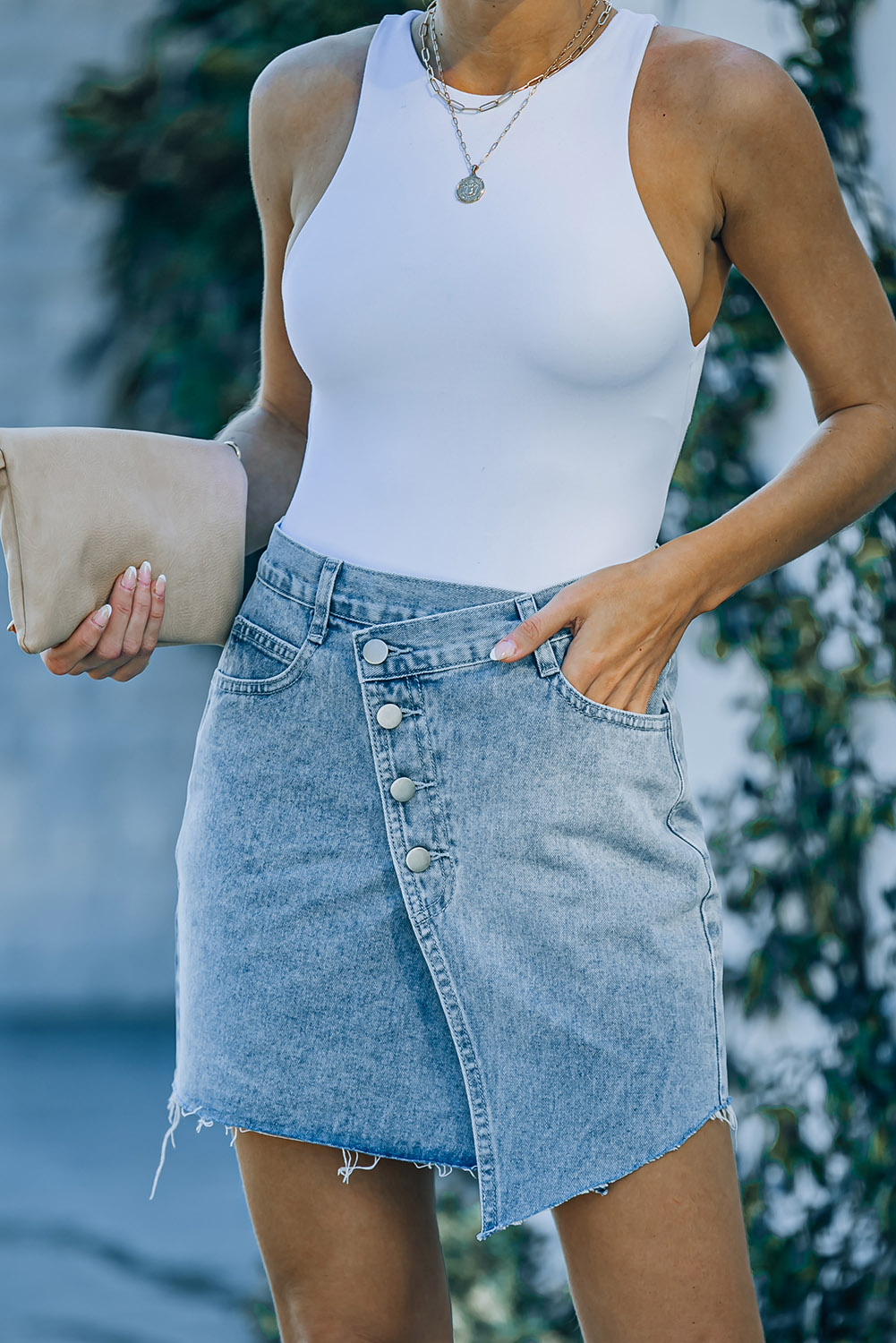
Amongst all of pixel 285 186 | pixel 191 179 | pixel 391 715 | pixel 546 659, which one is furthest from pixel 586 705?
pixel 191 179

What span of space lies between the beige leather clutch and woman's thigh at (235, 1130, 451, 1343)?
49 cm

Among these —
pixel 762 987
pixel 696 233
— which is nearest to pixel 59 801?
pixel 762 987

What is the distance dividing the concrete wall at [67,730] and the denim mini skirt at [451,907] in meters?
3.21

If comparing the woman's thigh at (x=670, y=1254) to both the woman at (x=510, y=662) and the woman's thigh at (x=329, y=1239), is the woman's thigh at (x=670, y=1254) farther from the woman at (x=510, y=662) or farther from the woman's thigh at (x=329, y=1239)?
the woman's thigh at (x=329, y=1239)

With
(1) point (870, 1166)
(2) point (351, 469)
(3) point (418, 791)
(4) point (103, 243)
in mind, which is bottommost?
(1) point (870, 1166)

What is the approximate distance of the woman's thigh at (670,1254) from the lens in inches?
45.9

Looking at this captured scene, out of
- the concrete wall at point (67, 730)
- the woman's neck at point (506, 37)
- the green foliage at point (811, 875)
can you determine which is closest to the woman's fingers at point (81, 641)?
the woman's neck at point (506, 37)

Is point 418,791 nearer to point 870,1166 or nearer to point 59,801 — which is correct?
point 870,1166

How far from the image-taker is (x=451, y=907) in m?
1.17

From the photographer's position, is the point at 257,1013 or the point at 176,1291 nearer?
the point at 257,1013

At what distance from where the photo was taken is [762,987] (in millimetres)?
2352

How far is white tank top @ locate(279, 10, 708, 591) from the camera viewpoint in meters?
1.16

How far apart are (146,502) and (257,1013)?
47 cm

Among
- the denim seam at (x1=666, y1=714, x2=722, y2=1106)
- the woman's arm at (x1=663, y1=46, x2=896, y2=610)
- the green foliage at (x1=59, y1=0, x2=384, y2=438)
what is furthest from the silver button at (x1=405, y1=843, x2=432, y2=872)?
the green foliage at (x1=59, y1=0, x2=384, y2=438)
